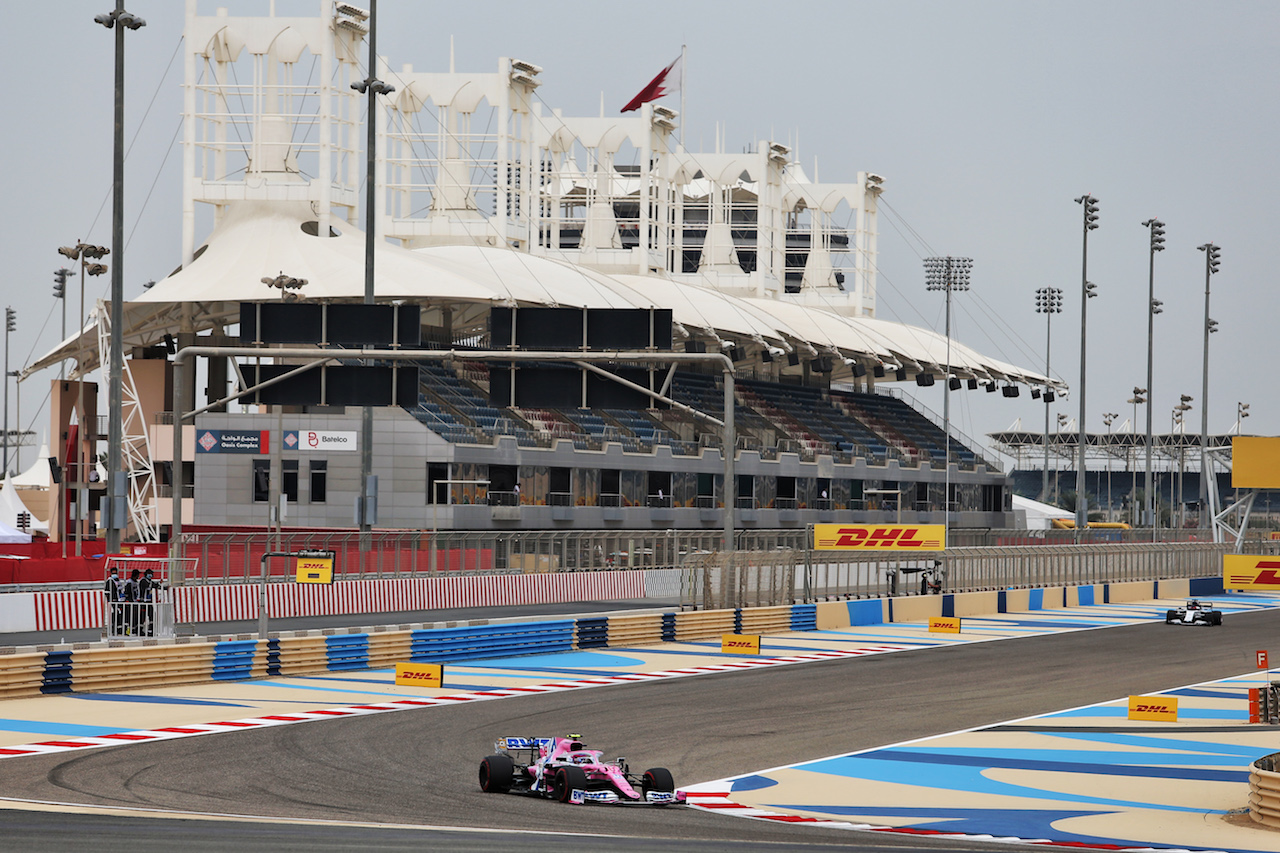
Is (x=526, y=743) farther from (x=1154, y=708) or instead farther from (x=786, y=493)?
(x=786, y=493)

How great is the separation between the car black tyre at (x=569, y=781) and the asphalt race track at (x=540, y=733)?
194 mm

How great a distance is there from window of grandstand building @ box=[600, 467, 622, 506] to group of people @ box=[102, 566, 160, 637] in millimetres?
41774

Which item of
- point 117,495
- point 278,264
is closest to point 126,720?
point 117,495

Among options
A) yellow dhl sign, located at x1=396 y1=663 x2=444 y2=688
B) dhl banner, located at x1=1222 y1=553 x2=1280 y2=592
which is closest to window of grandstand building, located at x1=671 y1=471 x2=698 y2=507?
dhl banner, located at x1=1222 y1=553 x2=1280 y2=592

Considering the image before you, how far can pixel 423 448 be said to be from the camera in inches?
2434

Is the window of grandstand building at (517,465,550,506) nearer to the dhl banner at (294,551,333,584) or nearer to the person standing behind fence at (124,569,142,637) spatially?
the dhl banner at (294,551,333,584)

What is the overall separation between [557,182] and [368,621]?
50.8 metres

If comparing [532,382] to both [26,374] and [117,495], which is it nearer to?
[117,495]

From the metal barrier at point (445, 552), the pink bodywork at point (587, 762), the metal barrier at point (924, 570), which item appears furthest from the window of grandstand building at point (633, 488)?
the pink bodywork at point (587, 762)

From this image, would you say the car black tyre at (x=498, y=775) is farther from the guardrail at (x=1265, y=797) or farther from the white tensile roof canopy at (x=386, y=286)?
the white tensile roof canopy at (x=386, y=286)

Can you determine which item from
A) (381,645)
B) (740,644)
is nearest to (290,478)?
(740,644)

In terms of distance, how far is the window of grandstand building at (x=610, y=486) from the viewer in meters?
69.1

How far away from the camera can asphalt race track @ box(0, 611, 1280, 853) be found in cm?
1296

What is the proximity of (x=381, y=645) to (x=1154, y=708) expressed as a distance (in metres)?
12.9
